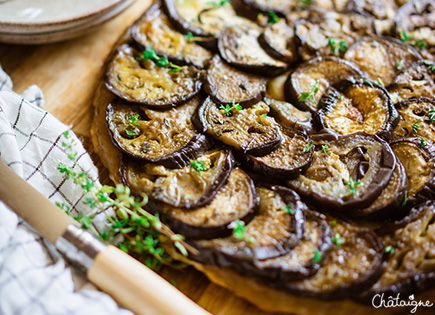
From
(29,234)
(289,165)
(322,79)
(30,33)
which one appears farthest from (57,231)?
(322,79)

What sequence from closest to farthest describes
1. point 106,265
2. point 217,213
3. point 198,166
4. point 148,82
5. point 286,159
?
point 106,265
point 217,213
point 198,166
point 286,159
point 148,82

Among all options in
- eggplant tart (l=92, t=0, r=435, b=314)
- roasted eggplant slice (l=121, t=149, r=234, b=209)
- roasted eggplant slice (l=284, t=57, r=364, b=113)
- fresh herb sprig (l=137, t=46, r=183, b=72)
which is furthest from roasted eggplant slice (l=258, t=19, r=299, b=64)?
roasted eggplant slice (l=121, t=149, r=234, b=209)

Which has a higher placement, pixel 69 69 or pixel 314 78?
pixel 314 78

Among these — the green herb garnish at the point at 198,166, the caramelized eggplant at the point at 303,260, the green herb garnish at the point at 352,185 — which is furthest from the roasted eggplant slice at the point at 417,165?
the green herb garnish at the point at 198,166

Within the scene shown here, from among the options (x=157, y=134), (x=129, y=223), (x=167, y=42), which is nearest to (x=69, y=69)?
(x=167, y=42)

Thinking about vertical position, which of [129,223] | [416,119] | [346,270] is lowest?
[129,223]

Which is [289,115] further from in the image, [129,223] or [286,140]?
[129,223]
